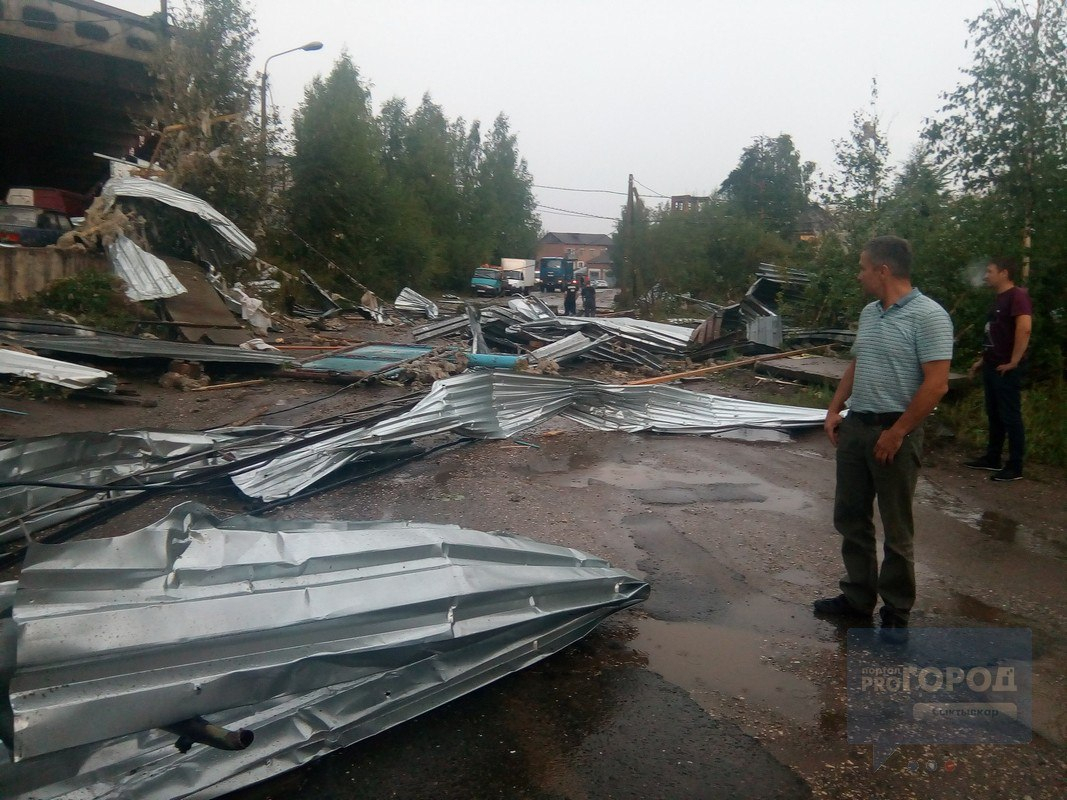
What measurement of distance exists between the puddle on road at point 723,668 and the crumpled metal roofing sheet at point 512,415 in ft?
10.00

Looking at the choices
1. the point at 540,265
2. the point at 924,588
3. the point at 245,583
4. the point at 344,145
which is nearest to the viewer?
the point at 245,583

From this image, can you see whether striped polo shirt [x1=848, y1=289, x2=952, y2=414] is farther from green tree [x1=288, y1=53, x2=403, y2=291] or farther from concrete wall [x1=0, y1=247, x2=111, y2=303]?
green tree [x1=288, y1=53, x2=403, y2=291]

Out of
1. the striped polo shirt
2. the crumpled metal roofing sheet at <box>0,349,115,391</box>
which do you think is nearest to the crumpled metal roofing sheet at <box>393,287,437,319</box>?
the crumpled metal roofing sheet at <box>0,349,115,391</box>

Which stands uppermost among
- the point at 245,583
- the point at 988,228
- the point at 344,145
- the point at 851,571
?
the point at 344,145

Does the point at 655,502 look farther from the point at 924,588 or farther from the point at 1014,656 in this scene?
the point at 1014,656

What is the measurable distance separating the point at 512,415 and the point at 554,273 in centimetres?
4682

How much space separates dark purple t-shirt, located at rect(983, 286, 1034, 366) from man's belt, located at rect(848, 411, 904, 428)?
355cm

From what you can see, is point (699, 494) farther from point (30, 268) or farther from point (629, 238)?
point (629, 238)

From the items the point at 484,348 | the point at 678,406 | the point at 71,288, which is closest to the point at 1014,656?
the point at 678,406

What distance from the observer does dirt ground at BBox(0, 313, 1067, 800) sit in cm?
263

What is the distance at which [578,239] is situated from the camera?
126 meters

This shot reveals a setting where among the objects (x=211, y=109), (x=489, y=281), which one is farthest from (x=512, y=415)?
(x=489, y=281)

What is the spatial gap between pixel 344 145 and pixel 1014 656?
27.1 metres

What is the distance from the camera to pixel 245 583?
8.67ft
